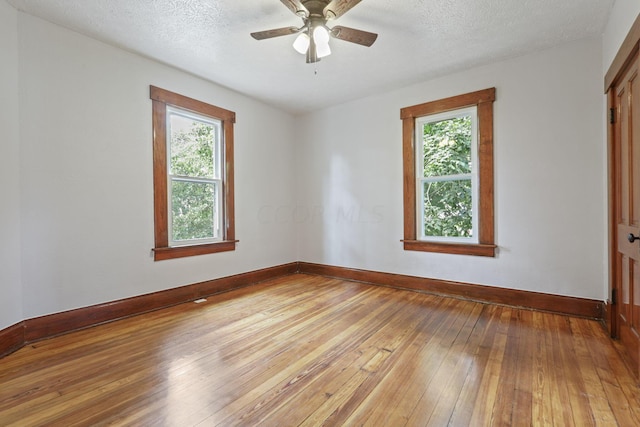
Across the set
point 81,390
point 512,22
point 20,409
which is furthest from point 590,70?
point 20,409

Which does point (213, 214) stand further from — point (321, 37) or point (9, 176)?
point (321, 37)

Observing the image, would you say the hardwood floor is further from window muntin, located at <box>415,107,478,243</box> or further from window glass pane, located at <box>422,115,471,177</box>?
window glass pane, located at <box>422,115,471,177</box>

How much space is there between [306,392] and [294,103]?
3.90 meters

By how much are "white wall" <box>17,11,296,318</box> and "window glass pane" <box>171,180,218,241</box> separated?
302 mm

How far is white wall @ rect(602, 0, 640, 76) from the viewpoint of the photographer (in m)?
1.91

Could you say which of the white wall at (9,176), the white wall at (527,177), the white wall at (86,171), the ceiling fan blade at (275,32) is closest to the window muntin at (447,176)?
the white wall at (527,177)

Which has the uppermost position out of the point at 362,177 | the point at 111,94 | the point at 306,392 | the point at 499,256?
the point at 111,94

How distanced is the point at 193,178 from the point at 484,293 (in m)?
3.66

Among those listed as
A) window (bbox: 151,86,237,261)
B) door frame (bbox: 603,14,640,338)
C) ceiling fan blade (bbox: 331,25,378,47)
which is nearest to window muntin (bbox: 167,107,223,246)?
window (bbox: 151,86,237,261)

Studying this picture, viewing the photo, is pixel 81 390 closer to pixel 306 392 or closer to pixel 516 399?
pixel 306 392

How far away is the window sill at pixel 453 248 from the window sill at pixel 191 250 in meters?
2.35

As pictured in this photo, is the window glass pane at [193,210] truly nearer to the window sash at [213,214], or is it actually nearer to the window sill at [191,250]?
the window sash at [213,214]

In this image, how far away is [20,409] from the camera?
1.56 m

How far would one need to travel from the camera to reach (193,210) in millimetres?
3645
